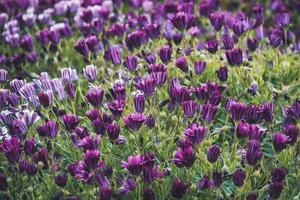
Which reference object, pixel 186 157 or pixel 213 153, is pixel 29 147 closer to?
pixel 186 157

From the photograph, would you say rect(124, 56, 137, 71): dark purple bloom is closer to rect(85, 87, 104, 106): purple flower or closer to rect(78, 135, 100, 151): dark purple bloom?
rect(85, 87, 104, 106): purple flower

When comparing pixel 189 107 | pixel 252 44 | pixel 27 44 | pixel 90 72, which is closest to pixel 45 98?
pixel 90 72

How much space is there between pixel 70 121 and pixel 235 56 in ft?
3.63

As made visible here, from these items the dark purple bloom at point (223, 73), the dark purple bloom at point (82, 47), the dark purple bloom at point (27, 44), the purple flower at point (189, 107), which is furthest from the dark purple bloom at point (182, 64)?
the dark purple bloom at point (27, 44)

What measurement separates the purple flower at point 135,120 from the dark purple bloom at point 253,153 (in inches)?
22.2

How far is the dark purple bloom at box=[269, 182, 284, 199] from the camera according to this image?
304 cm

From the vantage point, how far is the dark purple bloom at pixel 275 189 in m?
3.04

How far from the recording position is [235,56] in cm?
383

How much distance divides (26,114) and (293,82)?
1863 mm

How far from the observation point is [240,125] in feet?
10.7

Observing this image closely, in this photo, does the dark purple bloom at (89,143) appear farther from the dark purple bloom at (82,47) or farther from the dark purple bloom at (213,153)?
the dark purple bloom at (82,47)

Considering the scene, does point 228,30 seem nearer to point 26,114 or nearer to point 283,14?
point 283,14

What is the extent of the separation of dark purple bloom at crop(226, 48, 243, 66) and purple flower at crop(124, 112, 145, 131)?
2.81ft

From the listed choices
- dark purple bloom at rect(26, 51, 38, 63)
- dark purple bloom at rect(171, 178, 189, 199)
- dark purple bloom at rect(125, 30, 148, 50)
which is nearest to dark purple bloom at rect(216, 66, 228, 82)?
dark purple bloom at rect(125, 30, 148, 50)
